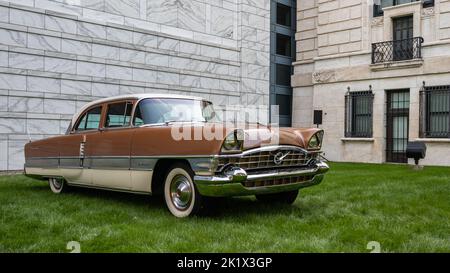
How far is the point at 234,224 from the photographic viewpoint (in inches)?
204

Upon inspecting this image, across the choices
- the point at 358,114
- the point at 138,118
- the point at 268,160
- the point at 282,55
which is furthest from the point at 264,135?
the point at 282,55

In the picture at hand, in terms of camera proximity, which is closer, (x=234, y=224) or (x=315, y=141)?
(x=234, y=224)

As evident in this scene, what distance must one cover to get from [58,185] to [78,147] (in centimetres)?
142

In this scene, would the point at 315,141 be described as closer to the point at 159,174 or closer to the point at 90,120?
the point at 159,174

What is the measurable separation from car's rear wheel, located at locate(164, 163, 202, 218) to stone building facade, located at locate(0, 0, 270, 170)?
998 cm

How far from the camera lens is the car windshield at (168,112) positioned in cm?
630

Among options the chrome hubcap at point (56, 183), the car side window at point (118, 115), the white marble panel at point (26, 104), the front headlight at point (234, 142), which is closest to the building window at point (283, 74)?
the white marble panel at point (26, 104)

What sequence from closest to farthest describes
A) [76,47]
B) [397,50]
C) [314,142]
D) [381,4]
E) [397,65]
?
[314,142], [76,47], [397,65], [397,50], [381,4]

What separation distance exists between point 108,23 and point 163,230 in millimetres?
12877

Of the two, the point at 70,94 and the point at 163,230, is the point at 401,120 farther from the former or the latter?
the point at 163,230

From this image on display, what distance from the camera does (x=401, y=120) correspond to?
803 inches

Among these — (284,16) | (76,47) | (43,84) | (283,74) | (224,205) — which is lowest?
(224,205)

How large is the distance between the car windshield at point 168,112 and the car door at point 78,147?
107cm

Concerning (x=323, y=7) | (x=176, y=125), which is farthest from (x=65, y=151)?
(x=323, y=7)
